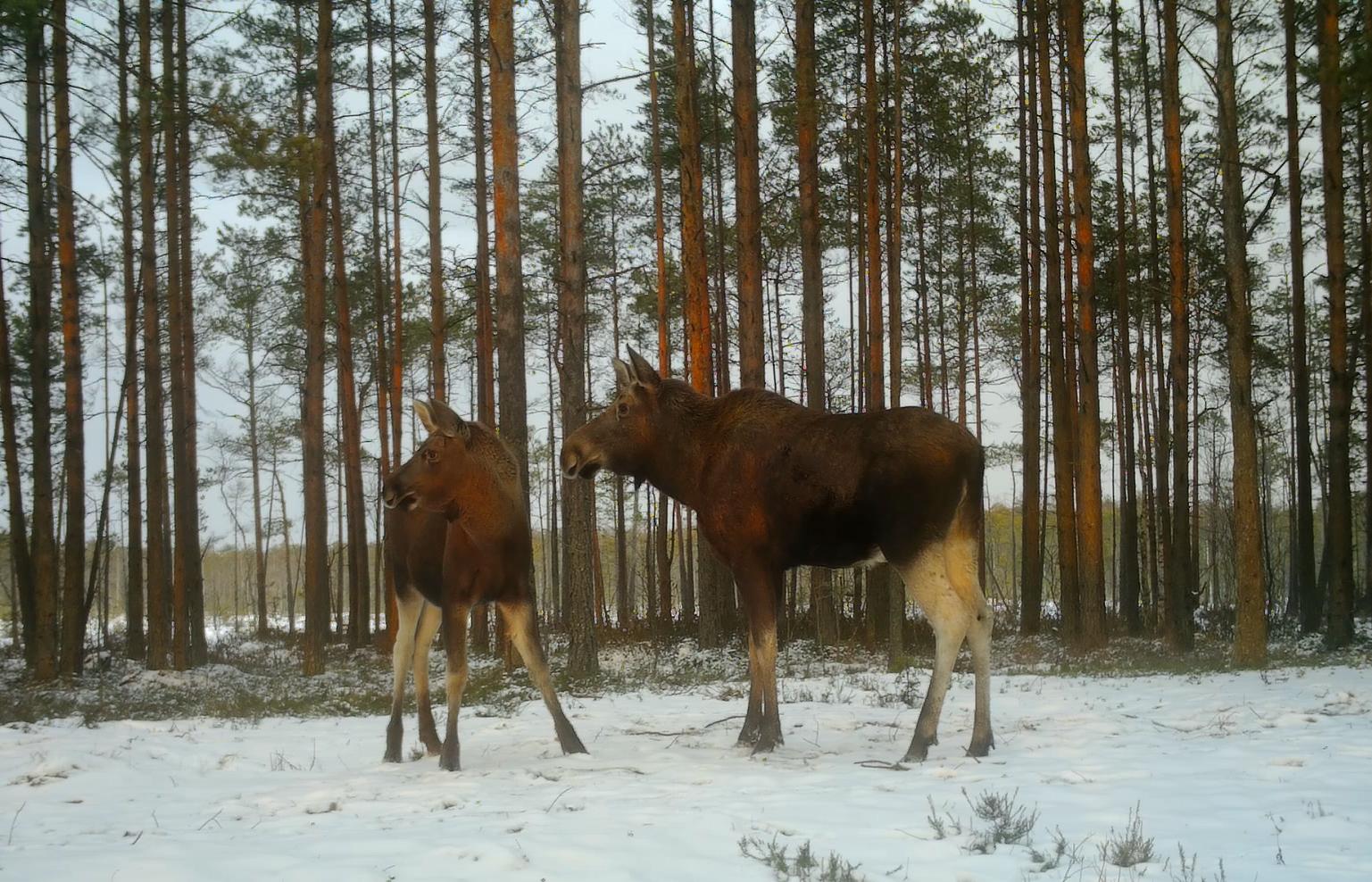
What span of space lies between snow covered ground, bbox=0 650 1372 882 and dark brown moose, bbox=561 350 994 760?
74 cm

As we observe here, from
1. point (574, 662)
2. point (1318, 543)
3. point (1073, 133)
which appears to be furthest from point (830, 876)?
point (1318, 543)

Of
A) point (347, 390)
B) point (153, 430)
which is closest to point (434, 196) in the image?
point (347, 390)

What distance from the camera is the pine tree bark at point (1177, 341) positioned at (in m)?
16.5

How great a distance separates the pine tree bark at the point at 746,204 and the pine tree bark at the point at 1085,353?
5479 mm

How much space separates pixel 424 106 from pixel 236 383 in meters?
21.6

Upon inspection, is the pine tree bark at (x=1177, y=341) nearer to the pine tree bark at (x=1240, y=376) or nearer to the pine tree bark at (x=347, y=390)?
the pine tree bark at (x=1240, y=376)

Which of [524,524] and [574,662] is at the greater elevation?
[524,524]

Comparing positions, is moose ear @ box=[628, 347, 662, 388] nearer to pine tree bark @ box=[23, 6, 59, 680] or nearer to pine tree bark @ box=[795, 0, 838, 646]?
pine tree bark @ box=[795, 0, 838, 646]

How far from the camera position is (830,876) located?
3.62m

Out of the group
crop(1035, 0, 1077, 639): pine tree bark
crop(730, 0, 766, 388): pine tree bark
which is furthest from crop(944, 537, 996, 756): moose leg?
crop(1035, 0, 1077, 639): pine tree bark

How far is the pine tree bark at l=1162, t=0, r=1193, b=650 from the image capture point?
651 inches

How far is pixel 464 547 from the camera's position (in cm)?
698

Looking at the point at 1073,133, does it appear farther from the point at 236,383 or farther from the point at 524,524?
the point at 236,383

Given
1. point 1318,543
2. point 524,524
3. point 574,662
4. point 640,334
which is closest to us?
point 524,524
